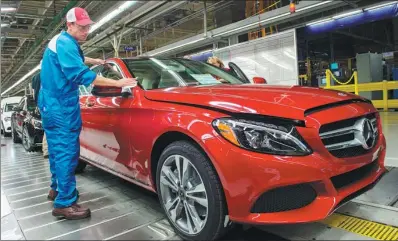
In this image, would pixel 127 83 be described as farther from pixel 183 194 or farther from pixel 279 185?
pixel 279 185

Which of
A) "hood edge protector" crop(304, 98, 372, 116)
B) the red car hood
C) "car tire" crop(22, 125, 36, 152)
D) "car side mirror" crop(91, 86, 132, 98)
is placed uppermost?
"car side mirror" crop(91, 86, 132, 98)

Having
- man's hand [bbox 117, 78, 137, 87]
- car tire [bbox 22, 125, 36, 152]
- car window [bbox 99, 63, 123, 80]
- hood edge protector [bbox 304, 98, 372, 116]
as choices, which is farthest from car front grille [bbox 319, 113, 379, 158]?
car tire [bbox 22, 125, 36, 152]

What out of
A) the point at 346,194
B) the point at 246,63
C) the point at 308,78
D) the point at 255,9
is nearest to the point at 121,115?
the point at 346,194

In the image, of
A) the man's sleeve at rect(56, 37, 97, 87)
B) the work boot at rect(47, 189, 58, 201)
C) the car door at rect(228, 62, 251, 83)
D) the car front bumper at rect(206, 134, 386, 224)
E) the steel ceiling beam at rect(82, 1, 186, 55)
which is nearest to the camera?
the car front bumper at rect(206, 134, 386, 224)

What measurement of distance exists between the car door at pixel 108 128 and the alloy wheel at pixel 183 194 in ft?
1.68

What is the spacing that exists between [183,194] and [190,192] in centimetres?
9

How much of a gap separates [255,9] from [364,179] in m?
9.17

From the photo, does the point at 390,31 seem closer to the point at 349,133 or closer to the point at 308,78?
the point at 308,78

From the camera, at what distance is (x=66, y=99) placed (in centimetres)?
254

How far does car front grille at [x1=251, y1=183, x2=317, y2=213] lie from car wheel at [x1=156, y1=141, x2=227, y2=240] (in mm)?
228

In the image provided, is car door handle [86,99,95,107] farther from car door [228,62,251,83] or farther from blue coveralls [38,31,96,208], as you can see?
car door [228,62,251,83]

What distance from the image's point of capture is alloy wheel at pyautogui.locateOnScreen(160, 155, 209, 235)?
1979mm

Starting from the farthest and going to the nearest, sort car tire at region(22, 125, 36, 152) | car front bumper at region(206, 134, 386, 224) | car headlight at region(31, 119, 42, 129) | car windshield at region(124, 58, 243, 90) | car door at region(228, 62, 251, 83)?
1. car tire at region(22, 125, 36, 152)
2. car headlight at region(31, 119, 42, 129)
3. car door at region(228, 62, 251, 83)
4. car windshield at region(124, 58, 243, 90)
5. car front bumper at region(206, 134, 386, 224)

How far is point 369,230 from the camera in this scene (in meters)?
2.14
